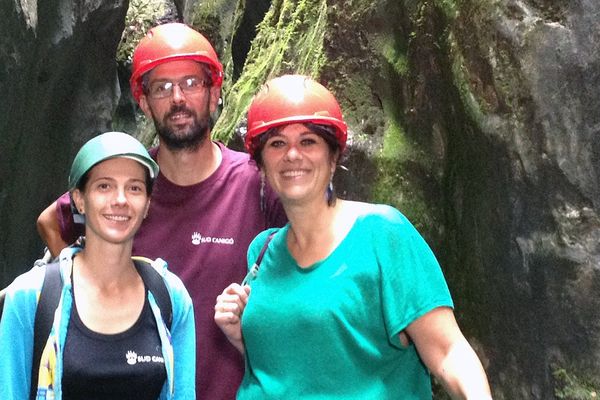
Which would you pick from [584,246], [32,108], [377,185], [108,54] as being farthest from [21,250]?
[584,246]

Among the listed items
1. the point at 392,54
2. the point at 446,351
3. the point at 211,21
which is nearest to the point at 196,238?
the point at 446,351

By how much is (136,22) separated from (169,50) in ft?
53.9

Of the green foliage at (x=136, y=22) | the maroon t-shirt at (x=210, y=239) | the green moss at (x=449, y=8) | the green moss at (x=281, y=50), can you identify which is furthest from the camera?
the green foliage at (x=136, y=22)

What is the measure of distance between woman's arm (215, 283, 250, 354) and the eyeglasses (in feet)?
4.06

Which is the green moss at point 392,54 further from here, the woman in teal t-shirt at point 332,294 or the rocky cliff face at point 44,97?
the rocky cliff face at point 44,97

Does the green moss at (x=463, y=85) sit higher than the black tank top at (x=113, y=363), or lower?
higher

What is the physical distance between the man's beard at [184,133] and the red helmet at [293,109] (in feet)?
2.81

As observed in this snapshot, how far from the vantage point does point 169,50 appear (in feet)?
12.1

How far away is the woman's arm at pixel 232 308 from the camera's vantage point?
279 cm

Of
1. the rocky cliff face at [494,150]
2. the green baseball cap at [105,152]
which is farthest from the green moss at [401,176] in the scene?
the green baseball cap at [105,152]

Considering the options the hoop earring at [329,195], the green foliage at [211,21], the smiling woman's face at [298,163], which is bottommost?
the hoop earring at [329,195]

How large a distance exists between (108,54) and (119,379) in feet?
41.3

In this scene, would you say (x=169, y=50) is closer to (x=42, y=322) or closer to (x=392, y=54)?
(x=42, y=322)

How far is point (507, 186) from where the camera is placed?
394 centimetres
